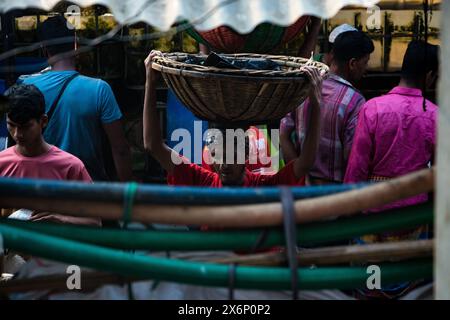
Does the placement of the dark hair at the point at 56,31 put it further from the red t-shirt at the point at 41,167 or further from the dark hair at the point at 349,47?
the dark hair at the point at 349,47

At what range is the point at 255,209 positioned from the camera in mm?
2355

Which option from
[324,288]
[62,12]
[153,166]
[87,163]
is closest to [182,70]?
[87,163]

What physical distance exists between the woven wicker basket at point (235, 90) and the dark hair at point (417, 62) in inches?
31.6

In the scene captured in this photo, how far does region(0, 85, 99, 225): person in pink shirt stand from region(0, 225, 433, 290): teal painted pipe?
1601 millimetres

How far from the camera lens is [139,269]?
7.73 feet

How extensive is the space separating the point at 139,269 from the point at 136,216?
153 mm

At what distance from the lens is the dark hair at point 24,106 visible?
12.8 ft

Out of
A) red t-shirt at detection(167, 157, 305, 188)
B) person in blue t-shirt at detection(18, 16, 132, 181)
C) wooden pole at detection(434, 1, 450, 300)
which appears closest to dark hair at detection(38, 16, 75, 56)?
person in blue t-shirt at detection(18, 16, 132, 181)

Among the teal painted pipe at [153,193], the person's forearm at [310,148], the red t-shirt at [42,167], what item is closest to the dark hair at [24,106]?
the red t-shirt at [42,167]

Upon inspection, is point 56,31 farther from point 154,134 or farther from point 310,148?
point 310,148

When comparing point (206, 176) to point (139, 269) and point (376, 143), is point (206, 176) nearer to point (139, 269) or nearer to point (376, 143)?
point (376, 143)

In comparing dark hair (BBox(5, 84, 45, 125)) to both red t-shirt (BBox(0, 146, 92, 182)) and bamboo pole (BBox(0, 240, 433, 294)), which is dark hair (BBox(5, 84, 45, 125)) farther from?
bamboo pole (BBox(0, 240, 433, 294))

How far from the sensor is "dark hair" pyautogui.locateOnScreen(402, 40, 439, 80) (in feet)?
14.8
